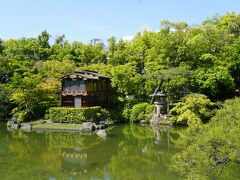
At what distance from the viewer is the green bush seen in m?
30.5

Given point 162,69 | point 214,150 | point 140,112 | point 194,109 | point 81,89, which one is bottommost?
point 214,150

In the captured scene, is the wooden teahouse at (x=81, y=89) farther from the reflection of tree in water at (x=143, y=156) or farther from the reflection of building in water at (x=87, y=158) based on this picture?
the reflection of building in water at (x=87, y=158)

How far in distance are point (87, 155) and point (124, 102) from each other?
17.4 meters

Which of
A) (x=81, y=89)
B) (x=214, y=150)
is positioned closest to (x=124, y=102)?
(x=81, y=89)

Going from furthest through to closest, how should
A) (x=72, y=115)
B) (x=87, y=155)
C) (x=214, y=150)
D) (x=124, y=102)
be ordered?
(x=124, y=102), (x=72, y=115), (x=87, y=155), (x=214, y=150)

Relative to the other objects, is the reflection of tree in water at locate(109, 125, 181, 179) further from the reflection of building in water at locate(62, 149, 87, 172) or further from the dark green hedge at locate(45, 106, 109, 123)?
the dark green hedge at locate(45, 106, 109, 123)

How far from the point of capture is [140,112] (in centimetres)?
3092

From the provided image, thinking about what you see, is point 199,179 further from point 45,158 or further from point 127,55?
point 127,55

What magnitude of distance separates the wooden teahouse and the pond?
23.0 ft

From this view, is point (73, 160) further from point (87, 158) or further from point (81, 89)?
point (81, 89)

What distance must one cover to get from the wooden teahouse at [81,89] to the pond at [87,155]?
23.0 feet

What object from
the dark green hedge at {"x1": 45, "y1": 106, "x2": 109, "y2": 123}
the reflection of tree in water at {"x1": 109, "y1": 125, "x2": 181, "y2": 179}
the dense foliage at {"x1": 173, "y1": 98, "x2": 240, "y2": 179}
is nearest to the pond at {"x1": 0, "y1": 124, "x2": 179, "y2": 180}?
the reflection of tree in water at {"x1": 109, "y1": 125, "x2": 181, "y2": 179}

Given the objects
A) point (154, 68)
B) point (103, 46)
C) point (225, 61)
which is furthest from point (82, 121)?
point (103, 46)

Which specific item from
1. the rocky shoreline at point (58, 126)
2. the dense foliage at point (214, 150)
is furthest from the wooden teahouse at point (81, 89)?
the dense foliage at point (214, 150)
